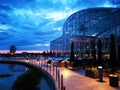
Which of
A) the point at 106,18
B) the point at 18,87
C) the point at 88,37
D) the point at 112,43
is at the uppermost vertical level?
the point at 106,18

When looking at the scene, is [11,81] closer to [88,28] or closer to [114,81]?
[114,81]

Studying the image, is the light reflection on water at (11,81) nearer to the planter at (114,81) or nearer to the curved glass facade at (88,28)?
the planter at (114,81)

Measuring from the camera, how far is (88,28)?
64812 mm

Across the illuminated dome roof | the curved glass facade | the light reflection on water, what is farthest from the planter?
the curved glass facade

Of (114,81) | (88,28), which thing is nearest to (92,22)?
(88,28)

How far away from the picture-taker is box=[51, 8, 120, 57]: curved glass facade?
53125mm

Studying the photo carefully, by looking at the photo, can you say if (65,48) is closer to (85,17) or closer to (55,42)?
(85,17)

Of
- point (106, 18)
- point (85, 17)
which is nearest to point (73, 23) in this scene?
point (85, 17)

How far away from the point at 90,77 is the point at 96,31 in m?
43.6

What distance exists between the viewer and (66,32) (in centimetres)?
8269

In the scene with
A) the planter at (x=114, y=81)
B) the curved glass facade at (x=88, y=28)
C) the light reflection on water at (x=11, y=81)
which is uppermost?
the curved glass facade at (x=88, y=28)

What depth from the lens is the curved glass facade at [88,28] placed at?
53125 mm

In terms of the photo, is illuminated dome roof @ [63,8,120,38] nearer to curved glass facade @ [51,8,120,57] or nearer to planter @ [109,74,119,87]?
curved glass facade @ [51,8,120,57]

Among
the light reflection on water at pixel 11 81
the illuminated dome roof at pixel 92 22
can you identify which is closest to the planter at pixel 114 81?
the light reflection on water at pixel 11 81
